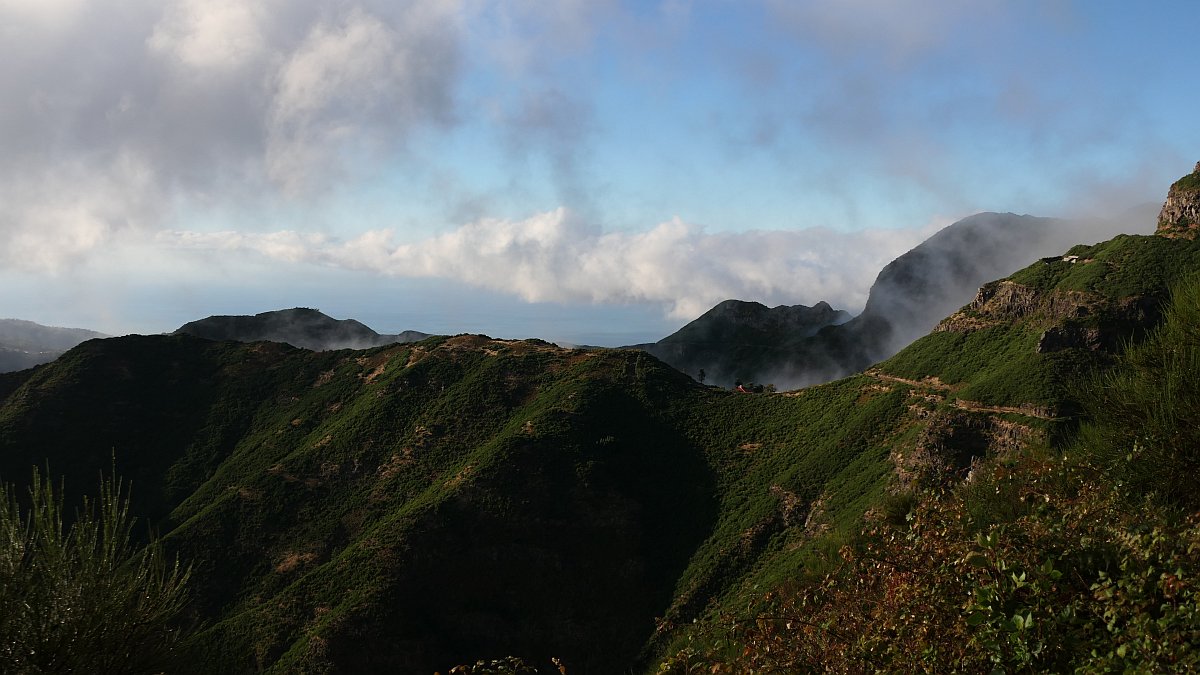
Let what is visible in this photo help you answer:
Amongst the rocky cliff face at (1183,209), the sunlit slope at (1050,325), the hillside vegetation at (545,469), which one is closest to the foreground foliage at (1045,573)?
the hillside vegetation at (545,469)

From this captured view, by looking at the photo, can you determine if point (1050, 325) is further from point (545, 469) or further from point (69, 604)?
point (69, 604)

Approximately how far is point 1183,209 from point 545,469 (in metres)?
69.8

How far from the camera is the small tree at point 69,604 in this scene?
48.5 feet

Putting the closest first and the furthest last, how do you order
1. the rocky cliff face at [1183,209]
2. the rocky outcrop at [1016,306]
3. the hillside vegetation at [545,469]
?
the hillside vegetation at [545,469] < the rocky outcrop at [1016,306] < the rocky cliff face at [1183,209]

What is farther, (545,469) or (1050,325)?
(545,469)

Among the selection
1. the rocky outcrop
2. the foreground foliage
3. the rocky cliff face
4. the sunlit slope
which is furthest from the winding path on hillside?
the foreground foliage

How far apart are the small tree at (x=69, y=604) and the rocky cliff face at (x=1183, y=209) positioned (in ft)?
292

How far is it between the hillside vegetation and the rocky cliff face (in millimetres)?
4117

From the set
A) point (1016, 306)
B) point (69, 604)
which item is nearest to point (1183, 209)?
point (1016, 306)

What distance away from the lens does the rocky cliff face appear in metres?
73.4

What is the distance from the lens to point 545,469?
236 ft

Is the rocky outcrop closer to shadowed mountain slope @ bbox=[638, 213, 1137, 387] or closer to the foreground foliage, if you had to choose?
the foreground foliage

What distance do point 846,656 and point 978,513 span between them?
263 inches

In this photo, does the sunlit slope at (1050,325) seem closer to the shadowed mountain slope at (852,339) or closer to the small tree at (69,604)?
the small tree at (69,604)
